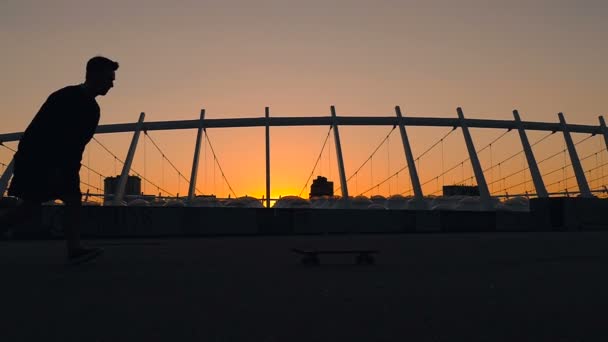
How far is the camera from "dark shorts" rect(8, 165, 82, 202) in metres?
6.68

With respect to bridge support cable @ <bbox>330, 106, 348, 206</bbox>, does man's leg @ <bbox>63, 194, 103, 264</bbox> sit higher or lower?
lower

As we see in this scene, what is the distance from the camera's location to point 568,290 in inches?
199

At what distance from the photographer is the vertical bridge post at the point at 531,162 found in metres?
57.5

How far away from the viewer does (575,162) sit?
6406 centimetres

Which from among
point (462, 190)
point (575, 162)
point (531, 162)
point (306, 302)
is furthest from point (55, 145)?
point (462, 190)

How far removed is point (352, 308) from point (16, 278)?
3179 millimetres

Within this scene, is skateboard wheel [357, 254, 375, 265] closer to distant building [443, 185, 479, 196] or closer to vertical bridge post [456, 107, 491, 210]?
vertical bridge post [456, 107, 491, 210]

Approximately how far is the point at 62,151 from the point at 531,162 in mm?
56715

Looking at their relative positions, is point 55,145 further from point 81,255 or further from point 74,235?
point 81,255

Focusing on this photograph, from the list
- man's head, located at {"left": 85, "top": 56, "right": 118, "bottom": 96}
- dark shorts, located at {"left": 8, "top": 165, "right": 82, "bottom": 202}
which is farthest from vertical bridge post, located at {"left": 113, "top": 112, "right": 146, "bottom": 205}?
dark shorts, located at {"left": 8, "top": 165, "right": 82, "bottom": 202}

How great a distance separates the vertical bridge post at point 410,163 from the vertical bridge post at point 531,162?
382 inches

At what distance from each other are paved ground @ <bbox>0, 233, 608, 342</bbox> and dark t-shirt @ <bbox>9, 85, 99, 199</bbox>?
764 millimetres

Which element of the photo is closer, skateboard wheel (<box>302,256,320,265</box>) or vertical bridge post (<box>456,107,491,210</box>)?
skateboard wheel (<box>302,256,320,265</box>)

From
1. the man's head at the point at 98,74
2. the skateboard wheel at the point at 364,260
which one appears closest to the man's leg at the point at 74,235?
the man's head at the point at 98,74
